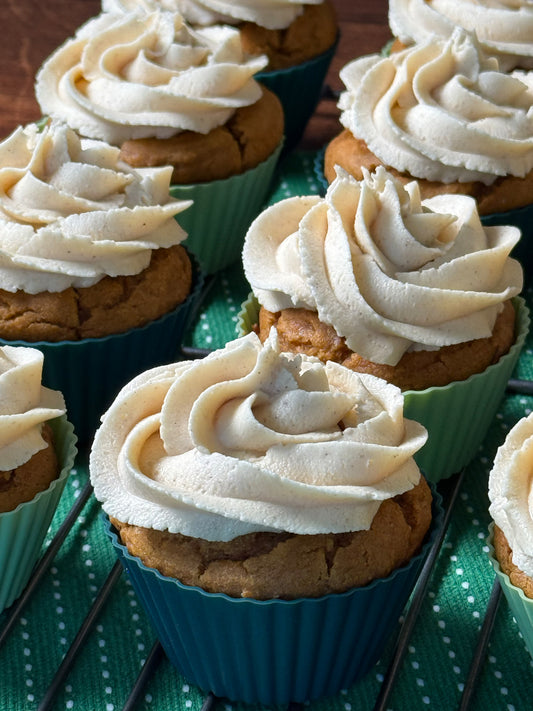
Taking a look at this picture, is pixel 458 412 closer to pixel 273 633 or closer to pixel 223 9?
pixel 273 633

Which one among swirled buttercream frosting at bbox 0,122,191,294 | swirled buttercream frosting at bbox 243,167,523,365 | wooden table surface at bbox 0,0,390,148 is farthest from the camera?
wooden table surface at bbox 0,0,390,148

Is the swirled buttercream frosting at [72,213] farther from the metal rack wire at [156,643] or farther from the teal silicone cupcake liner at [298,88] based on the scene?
the teal silicone cupcake liner at [298,88]

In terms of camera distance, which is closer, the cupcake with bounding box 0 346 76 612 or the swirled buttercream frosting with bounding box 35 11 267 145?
the cupcake with bounding box 0 346 76 612

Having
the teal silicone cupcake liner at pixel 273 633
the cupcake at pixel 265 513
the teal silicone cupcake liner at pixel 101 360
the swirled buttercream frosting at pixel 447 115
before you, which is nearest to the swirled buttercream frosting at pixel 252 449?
the cupcake at pixel 265 513

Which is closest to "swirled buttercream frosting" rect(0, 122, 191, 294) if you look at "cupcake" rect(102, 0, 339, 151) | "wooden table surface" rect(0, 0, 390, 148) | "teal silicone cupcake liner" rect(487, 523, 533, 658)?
"cupcake" rect(102, 0, 339, 151)

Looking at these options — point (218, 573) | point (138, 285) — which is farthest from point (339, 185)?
point (218, 573)

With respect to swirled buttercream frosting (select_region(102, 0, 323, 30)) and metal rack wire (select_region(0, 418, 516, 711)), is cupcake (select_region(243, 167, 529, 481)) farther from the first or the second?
swirled buttercream frosting (select_region(102, 0, 323, 30))
